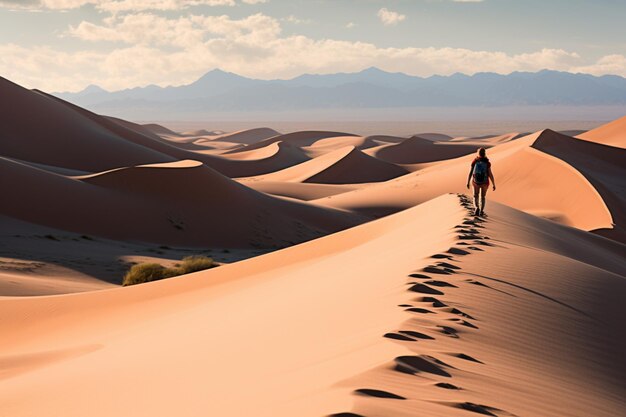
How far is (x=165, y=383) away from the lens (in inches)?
199

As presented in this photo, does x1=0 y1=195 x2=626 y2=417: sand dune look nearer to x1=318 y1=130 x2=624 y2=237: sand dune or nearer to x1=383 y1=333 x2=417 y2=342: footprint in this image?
x1=383 y1=333 x2=417 y2=342: footprint

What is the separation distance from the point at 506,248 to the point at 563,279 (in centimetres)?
155

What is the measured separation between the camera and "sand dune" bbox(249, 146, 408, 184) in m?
57.4

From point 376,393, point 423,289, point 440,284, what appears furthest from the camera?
point 440,284

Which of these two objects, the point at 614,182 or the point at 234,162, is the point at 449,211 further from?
the point at 234,162

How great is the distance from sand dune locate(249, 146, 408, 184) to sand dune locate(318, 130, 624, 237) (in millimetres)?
13055

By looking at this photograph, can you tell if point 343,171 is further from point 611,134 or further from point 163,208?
point 163,208

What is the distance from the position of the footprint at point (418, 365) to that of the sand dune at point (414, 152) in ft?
218

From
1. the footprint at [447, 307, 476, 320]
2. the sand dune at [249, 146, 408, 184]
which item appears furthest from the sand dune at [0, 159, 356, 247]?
the sand dune at [249, 146, 408, 184]

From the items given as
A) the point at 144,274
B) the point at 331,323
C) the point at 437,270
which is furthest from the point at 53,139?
the point at 331,323

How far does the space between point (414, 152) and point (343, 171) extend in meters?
17.9

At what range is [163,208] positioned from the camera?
26953 millimetres

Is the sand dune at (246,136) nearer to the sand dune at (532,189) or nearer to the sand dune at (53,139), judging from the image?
the sand dune at (53,139)

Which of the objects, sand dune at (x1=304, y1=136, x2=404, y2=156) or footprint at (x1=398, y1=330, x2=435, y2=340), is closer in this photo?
footprint at (x1=398, y1=330, x2=435, y2=340)
